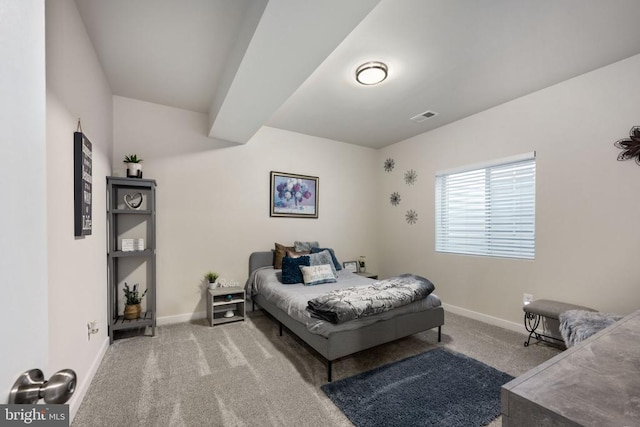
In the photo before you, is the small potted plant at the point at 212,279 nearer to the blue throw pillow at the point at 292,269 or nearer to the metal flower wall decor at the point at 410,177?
the blue throw pillow at the point at 292,269

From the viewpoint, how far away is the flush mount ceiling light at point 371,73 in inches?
96.3

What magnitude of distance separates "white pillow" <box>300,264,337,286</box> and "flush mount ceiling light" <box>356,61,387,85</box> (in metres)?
2.16

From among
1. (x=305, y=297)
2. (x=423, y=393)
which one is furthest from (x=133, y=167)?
(x=423, y=393)

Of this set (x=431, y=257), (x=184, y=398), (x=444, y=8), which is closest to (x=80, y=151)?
(x=184, y=398)

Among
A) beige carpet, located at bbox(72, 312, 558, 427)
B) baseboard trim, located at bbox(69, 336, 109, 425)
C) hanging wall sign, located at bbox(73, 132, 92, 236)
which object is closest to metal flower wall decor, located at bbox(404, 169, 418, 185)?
beige carpet, located at bbox(72, 312, 558, 427)

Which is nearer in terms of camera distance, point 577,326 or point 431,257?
point 577,326

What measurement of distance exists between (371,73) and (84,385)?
337 centimetres

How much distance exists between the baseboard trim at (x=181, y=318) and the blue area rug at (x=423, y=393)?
7.04 ft

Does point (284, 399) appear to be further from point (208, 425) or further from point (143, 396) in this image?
point (143, 396)

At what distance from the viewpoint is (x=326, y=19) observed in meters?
1.56

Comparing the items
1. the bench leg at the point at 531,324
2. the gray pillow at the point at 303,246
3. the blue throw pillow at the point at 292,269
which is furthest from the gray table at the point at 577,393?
the gray pillow at the point at 303,246

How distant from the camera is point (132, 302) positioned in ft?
9.83

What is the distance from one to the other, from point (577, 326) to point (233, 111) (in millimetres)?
3475

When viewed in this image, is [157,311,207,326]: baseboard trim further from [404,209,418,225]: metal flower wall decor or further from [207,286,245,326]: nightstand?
[404,209,418,225]: metal flower wall decor
